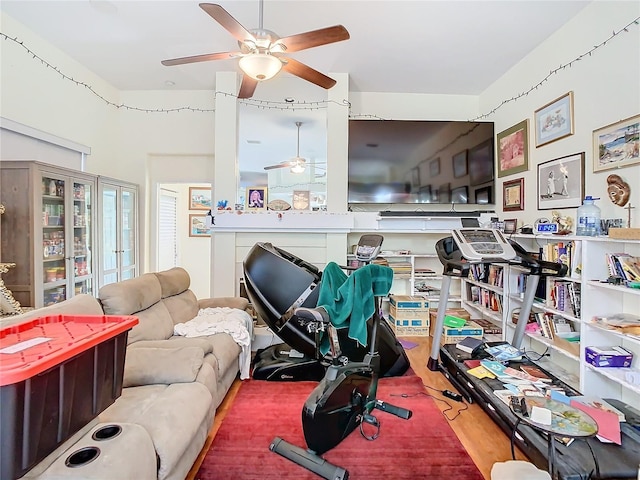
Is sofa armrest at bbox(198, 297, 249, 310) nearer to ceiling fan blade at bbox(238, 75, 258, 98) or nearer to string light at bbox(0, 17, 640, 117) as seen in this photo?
ceiling fan blade at bbox(238, 75, 258, 98)

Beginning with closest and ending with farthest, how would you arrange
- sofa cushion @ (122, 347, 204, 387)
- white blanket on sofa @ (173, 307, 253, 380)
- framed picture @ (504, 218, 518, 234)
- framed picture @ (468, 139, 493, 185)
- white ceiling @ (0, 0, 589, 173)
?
sofa cushion @ (122, 347, 204, 387)
white blanket on sofa @ (173, 307, 253, 380)
white ceiling @ (0, 0, 589, 173)
framed picture @ (504, 218, 518, 234)
framed picture @ (468, 139, 493, 185)

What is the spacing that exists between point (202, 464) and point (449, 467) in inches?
52.5

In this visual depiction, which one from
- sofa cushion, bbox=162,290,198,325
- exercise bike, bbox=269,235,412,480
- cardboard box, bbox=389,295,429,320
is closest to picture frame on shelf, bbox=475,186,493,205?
cardboard box, bbox=389,295,429,320

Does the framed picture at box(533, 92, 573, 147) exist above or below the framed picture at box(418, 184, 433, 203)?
above

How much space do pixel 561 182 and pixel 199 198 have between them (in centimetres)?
524

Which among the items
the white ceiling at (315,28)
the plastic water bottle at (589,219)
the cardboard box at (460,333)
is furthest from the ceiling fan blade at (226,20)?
the cardboard box at (460,333)

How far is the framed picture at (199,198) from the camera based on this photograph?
6203mm

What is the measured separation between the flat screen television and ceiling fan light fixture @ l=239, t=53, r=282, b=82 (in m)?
2.08

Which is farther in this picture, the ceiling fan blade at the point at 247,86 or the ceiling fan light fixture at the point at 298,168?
the ceiling fan light fixture at the point at 298,168

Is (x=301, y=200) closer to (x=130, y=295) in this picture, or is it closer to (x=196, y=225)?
(x=130, y=295)

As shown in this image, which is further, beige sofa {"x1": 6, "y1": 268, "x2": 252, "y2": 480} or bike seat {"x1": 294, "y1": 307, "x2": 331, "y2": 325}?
bike seat {"x1": 294, "y1": 307, "x2": 331, "y2": 325}

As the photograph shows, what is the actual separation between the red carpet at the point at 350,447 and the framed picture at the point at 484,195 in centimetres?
271

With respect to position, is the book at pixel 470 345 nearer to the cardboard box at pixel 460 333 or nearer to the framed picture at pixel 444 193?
the cardboard box at pixel 460 333

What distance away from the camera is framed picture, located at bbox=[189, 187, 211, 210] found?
6203mm
